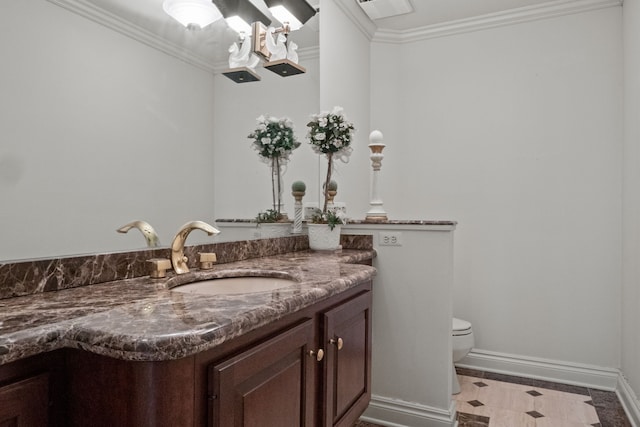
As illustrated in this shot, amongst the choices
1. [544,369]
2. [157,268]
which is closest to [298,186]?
[157,268]

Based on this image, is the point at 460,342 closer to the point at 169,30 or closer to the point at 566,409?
the point at 566,409

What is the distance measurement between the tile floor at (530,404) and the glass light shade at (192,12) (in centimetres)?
211

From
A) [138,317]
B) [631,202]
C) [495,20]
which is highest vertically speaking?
[495,20]

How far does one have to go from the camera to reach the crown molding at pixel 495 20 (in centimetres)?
286

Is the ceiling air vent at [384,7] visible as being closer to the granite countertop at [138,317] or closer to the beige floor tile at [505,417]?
the granite countertop at [138,317]

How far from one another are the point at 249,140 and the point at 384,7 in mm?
1593

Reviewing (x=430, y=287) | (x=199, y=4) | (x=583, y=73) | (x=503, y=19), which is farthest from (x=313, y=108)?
(x=583, y=73)

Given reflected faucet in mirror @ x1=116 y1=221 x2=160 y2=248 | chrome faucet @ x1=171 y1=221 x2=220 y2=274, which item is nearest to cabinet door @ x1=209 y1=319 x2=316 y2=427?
chrome faucet @ x1=171 y1=221 x2=220 y2=274

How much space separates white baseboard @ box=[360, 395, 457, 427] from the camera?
7.15 ft

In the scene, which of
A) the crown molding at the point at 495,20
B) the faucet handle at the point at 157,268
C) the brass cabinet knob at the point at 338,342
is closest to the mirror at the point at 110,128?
the faucet handle at the point at 157,268

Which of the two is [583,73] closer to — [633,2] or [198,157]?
[633,2]

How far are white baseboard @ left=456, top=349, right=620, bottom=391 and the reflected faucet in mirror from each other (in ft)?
8.28

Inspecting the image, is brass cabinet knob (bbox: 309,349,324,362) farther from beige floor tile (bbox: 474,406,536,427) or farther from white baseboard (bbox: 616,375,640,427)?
white baseboard (bbox: 616,375,640,427)

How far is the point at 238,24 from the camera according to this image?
191 centimetres
